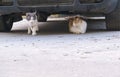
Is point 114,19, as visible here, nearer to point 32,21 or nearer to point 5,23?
point 32,21

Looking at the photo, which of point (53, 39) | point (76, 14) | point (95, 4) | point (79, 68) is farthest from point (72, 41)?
point (79, 68)

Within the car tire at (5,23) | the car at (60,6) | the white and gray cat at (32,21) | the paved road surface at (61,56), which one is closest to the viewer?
the paved road surface at (61,56)

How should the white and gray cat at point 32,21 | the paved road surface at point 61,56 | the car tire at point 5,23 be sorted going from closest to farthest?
the paved road surface at point 61,56, the white and gray cat at point 32,21, the car tire at point 5,23

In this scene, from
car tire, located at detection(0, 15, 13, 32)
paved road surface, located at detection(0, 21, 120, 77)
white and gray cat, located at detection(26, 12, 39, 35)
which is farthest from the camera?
car tire, located at detection(0, 15, 13, 32)

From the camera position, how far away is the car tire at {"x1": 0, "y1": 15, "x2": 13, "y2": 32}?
7841mm

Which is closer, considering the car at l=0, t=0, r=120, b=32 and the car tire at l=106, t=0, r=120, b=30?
the car at l=0, t=0, r=120, b=32

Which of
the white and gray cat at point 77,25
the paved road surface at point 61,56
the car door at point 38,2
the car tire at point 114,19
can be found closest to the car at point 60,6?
the car door at point 38,2

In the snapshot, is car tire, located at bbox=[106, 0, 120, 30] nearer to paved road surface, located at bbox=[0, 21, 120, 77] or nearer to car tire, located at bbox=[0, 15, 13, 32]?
paved road surface, located at bbox=[0, 21, 120, 77]

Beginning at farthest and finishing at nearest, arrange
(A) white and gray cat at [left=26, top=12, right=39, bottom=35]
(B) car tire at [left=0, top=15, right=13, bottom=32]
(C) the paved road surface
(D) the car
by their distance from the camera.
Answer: (B) car tire at [left=0, top=15, right=13, bottom=32]
(A) white and gray cat at [left=26, top=12, right=39, bottom=35]
(D) the car
(C) the paved road surface

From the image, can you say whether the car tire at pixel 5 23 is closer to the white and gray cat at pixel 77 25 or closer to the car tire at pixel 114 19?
the white and gray cat at pixel 77 25

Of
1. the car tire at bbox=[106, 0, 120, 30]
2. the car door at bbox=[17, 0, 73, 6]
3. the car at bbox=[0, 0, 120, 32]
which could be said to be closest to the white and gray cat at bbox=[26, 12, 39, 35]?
the car at bbox=[0, 0, 120, 32]

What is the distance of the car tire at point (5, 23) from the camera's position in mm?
7841

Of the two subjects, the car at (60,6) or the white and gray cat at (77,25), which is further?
the white and gray cat at (77,25)

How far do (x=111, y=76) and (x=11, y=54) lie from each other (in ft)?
5.83
